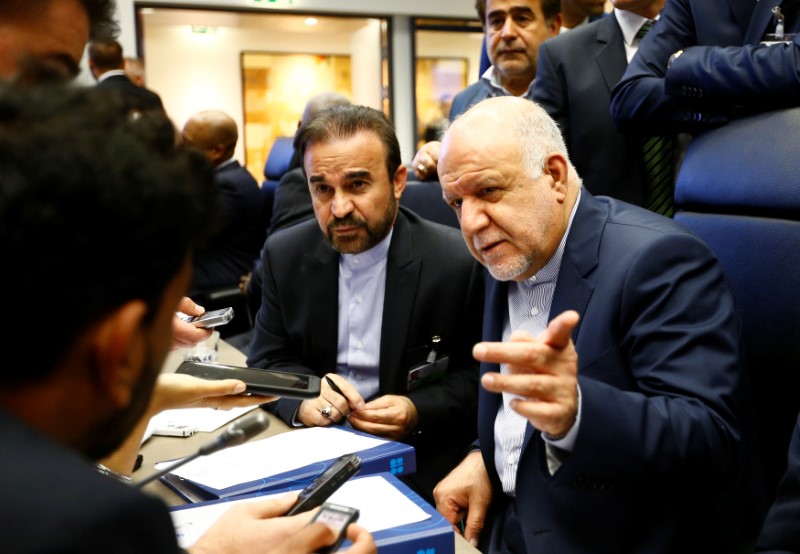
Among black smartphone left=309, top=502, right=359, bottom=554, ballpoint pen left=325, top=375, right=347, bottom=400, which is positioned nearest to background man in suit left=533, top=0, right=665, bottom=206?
ballpoint pen left=325, top=375, right=347, bottom=400

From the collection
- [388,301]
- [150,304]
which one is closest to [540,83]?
[388,301]

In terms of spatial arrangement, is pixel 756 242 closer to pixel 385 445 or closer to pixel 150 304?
pixel 385 445

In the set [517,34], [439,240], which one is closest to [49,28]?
[439,240]

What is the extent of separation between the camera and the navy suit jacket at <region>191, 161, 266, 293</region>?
15.2ft

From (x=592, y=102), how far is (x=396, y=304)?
96 cm

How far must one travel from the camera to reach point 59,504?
0.55m

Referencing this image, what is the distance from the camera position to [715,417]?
55.4 inches

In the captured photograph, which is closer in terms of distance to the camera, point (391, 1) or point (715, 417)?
point (715, 417)

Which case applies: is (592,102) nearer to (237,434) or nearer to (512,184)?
(512,184)

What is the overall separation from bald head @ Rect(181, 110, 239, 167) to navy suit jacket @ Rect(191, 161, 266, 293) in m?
0.11

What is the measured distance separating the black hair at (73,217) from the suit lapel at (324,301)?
5.70 feet

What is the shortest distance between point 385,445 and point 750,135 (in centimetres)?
104

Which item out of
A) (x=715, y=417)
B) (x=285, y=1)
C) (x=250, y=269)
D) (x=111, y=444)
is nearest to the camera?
(x=111, y=444)

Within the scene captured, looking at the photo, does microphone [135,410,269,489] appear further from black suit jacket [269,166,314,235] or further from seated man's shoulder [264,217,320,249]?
black suit jacket [269,166,314,235]
